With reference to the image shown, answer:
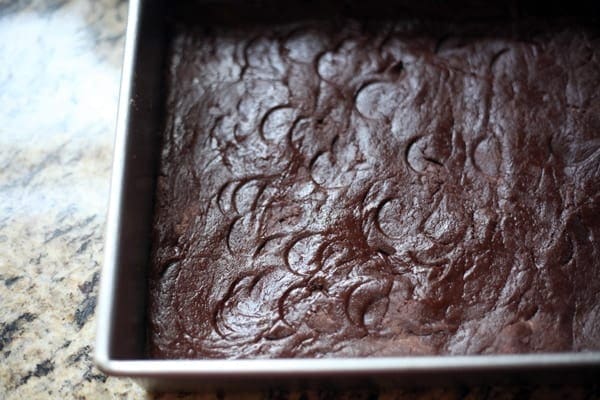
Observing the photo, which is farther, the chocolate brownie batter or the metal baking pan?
the chocolate brownie batter

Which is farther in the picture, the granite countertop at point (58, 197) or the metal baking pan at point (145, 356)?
the granite countertop at point (58, 197)

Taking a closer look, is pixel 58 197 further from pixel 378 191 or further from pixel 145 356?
pixel 378 191

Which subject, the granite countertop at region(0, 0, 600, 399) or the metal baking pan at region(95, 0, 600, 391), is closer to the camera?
the metal baking pan at region(95, 0, 600, 391)

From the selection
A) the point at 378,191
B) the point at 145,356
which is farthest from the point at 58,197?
the point at 378,191
